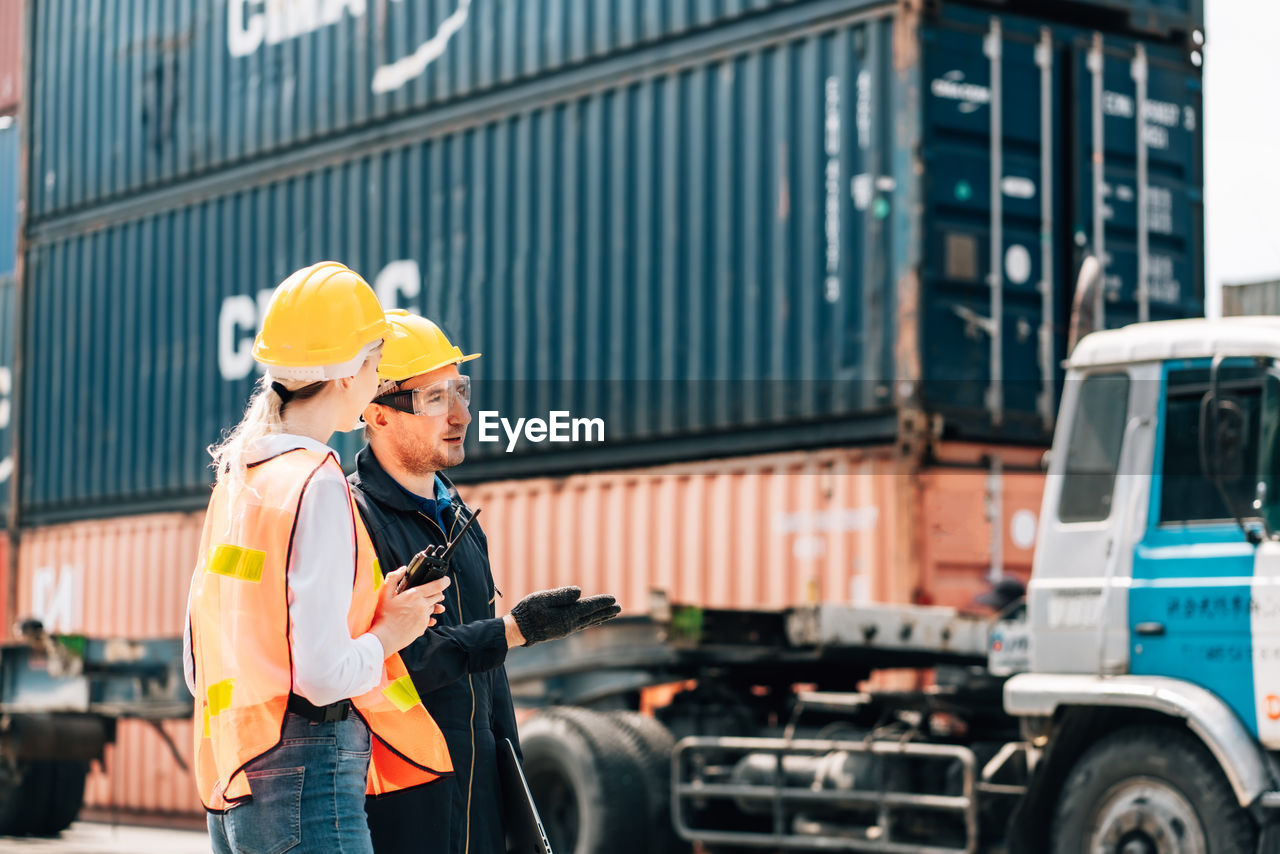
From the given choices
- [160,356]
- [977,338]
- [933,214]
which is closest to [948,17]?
[933,214]

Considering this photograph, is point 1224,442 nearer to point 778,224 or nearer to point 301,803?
point 301,803

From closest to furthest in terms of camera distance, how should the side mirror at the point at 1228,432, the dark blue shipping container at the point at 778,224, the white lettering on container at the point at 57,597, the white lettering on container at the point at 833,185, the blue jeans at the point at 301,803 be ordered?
the blue jeans at the point at 301,803 → the side mirror at the point at 1228,432 → the dark blue shipping container at the point at 778,224 → the white lettering on container at the point at 833,185 → the white lettering on container at the point at 57,597

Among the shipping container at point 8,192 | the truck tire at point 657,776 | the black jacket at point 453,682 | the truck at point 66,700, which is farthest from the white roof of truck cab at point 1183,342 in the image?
the shipping container at point 8,192

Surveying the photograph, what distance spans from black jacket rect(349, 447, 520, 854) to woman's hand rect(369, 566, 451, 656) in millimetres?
193

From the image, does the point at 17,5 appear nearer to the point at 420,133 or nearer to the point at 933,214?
the point at 420,133

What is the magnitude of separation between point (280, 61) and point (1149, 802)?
10758mm

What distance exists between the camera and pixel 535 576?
11742 mm

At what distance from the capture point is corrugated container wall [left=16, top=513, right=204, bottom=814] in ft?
48.0

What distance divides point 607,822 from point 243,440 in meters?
5.78

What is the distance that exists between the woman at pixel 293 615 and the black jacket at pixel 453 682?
216mm

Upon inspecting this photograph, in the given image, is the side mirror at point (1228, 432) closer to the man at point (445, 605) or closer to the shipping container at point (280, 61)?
the man at point (445, 605)

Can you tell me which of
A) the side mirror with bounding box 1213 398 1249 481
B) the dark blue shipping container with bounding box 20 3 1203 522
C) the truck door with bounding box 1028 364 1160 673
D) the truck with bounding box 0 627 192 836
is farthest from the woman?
the truck with bounding box 0 627 192 836

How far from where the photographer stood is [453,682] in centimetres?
309

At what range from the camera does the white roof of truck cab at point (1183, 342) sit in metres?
6.05
